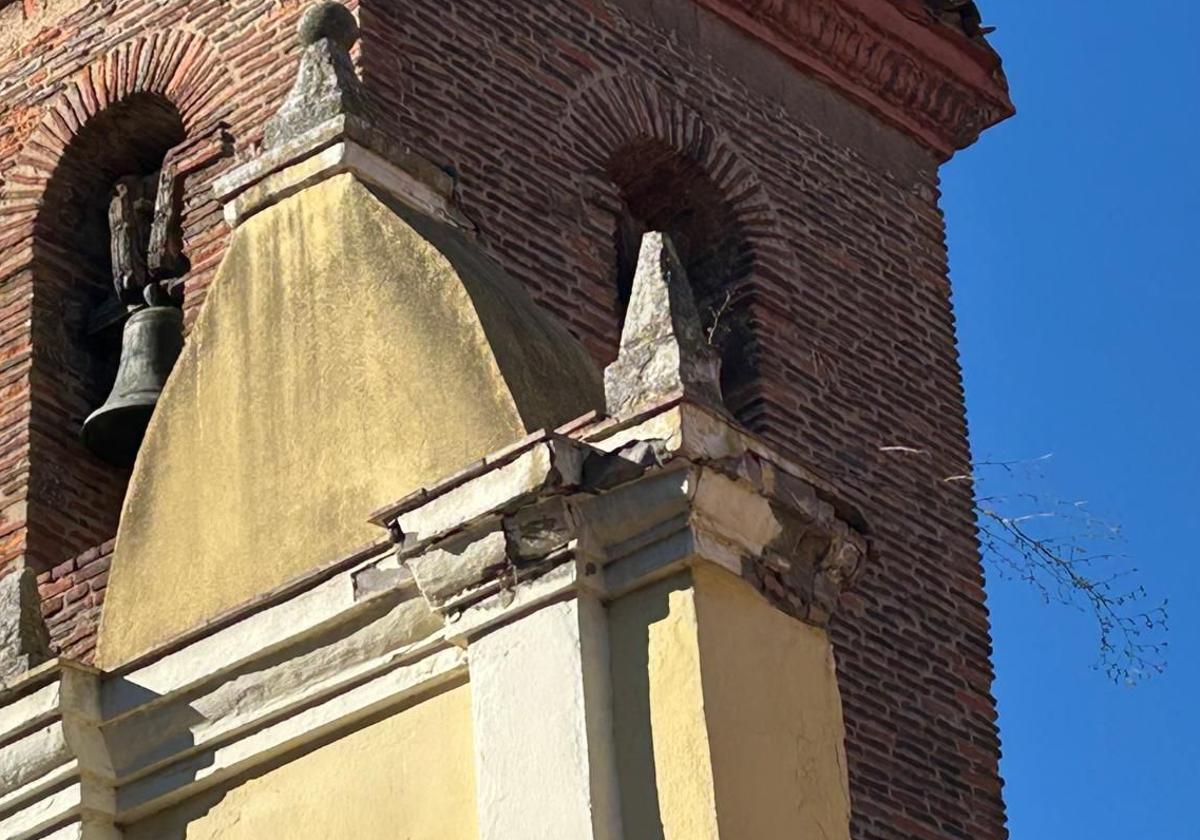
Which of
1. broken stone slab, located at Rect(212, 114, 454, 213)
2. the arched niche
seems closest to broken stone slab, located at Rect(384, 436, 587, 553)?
broken stone slab, located at Rect(212, 114, 454, 213)

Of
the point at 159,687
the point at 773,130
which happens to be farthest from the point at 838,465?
the point at 159,687

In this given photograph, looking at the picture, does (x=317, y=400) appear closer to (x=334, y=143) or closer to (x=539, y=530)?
(x=334, y=143)

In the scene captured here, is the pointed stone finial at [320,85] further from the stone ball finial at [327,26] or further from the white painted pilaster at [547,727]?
the white painted pilaster at [547,727]

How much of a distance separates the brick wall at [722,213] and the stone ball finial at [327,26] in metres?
2.16

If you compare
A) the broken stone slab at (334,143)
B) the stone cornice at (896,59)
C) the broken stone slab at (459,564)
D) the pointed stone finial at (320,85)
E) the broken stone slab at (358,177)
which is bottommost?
the broken stone slab at (459,564)

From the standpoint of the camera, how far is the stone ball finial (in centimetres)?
1145

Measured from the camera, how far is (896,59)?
16.5 meters

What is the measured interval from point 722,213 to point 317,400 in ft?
18.3

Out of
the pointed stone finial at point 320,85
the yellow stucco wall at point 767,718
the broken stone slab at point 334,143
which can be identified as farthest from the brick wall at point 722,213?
the yellow stucco wall at point 767,718

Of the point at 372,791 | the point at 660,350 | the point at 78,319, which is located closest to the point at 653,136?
the point at 78,319

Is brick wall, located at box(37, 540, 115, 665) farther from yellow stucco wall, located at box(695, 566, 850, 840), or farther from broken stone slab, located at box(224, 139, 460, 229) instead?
yellow stucco wall, located at box(695, 566, 850, 840)

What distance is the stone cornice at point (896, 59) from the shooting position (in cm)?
1608

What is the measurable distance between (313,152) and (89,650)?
2915 millimetres

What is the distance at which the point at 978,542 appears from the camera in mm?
15711
